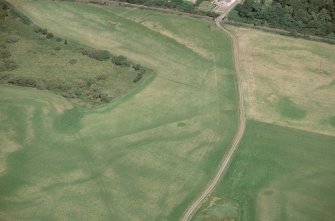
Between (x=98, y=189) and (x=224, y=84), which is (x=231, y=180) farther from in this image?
(x=224, y=84)

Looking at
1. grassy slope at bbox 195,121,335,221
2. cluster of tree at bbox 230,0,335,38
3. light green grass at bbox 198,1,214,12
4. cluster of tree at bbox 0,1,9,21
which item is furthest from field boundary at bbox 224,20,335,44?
cluster of tree at bbox 0,1,9,21

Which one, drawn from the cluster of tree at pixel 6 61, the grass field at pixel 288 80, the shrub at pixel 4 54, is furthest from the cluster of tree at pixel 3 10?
the grass field at pixel 288 80

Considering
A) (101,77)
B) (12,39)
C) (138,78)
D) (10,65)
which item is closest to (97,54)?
(101,77)

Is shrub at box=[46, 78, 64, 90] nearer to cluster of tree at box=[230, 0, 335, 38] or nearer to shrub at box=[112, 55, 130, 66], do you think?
shrub at box=[112, 55, 130, 66]

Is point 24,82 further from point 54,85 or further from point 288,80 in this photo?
point 288,80

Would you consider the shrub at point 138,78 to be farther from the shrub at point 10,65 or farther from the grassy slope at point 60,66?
the shrub at point 10,65

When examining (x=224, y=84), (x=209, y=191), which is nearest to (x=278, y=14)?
(x=224, y=84)
